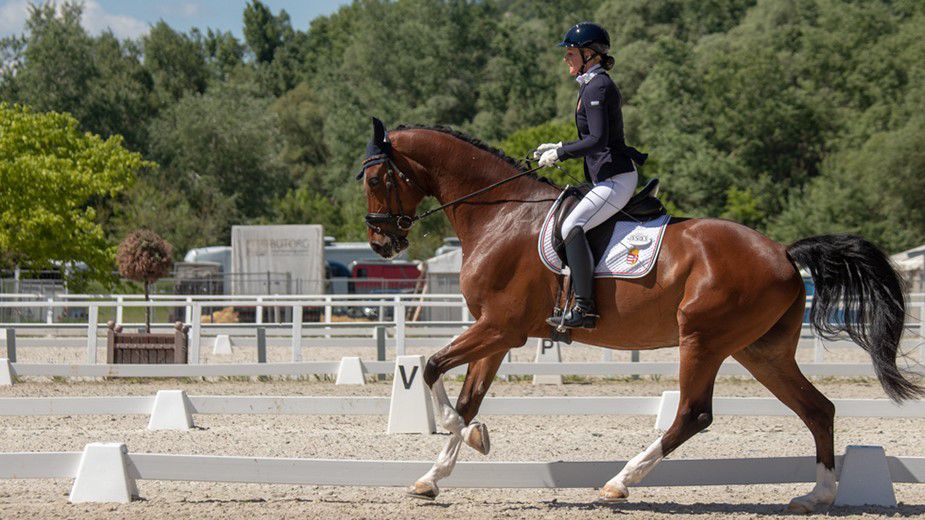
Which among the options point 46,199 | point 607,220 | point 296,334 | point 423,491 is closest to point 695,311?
point 607,220

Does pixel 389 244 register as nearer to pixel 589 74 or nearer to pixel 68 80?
pixel 589 74

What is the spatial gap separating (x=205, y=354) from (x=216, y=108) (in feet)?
144

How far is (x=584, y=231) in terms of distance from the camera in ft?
21.3

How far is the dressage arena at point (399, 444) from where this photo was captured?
6.29 metres

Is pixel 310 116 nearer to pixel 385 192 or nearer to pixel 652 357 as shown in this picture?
pixel 652 357

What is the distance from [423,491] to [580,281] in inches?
60.3

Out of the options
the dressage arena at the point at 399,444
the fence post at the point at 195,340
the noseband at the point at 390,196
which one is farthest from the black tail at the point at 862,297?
the fence post at the point at 195,340

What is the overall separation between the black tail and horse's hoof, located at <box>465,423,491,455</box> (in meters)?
2.09

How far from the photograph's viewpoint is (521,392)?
13148 millimetres

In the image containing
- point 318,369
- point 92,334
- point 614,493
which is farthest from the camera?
point 92,334

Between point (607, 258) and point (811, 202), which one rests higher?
point (811, 202)

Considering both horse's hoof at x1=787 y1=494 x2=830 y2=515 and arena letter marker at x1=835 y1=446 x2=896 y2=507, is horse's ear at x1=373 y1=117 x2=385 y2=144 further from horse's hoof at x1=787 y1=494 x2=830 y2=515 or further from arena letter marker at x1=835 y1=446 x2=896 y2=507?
arena letter marker at x1=835 y1=446 x2=896 y2=507

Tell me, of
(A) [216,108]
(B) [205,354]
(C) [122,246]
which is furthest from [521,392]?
(A) [216,108]

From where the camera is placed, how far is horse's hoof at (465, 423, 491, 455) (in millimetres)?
6512
